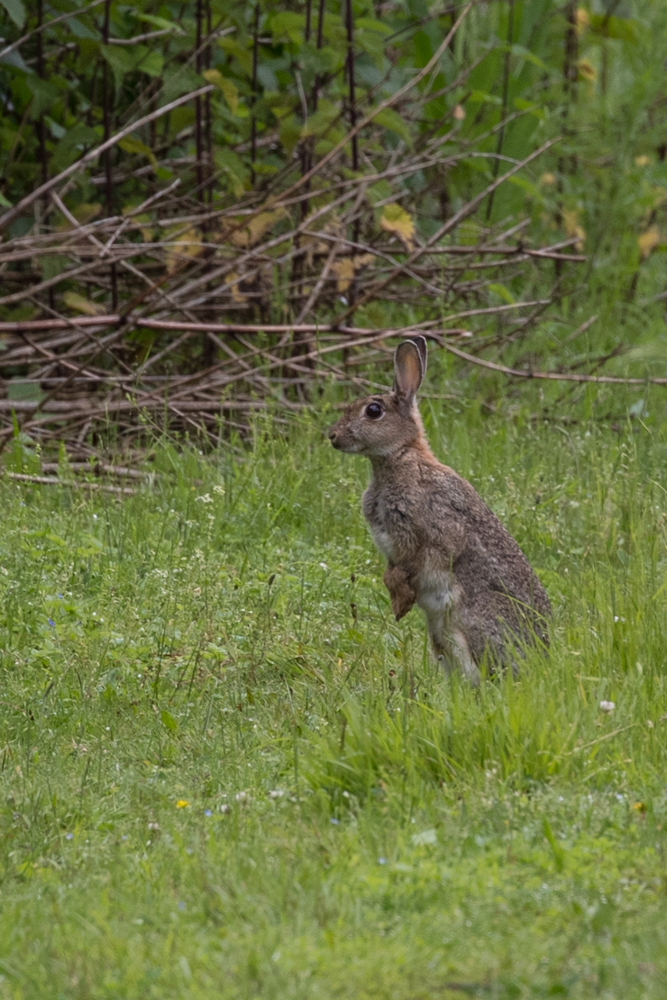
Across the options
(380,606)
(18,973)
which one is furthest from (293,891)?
(380,606)

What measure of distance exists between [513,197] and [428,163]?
1.92 meters

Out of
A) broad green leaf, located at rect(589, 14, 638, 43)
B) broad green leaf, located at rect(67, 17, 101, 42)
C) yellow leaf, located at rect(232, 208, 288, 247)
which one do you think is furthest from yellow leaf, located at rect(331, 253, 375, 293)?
broad green leaf, located at rect(589, 14, 638, 43)

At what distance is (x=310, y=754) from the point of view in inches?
168

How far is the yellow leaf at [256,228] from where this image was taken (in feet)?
27.0

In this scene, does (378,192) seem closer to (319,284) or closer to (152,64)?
(319,284)

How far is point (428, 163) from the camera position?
8.91 m

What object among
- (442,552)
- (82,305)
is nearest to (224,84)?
(82,305)

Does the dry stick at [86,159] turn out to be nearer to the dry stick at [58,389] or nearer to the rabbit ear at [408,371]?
the dry stick at [58,389]

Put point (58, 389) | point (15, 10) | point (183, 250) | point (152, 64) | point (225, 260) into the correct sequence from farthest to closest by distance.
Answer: point (225, 260) → point (183, 250) → point (152, 64) → point (58, 389) → point (15, 10)

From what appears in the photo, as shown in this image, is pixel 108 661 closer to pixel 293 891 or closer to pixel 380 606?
pixel 380 606

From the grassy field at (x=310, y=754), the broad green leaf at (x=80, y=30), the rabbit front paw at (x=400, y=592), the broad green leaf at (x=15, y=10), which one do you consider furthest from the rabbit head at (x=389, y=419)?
the broad green leaf at (x=80, y=30)

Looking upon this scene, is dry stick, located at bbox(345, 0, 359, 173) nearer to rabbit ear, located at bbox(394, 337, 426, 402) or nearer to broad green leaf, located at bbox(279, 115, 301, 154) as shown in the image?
broad green leaf, located at bbox(279, 115, 301, 154)

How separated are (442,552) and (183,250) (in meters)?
3.77

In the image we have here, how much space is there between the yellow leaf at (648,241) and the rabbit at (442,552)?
588 centimetres
